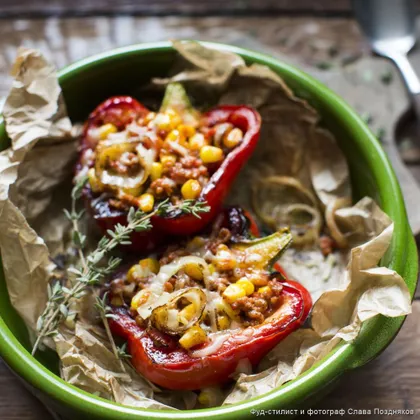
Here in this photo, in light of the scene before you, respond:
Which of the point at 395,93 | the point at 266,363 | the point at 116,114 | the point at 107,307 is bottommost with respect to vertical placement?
the point at 266,363

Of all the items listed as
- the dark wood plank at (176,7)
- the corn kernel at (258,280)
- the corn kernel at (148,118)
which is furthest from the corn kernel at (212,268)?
the dark wood plank at (176,7)

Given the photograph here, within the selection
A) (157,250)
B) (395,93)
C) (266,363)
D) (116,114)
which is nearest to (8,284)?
(157,250)

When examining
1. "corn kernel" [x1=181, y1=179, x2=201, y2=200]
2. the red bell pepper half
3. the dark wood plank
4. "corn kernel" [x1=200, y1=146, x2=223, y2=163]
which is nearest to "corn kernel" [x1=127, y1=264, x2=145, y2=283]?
the red bell pepper half

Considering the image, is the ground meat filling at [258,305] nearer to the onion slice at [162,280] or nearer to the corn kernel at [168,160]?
the onion slice at [162,280]

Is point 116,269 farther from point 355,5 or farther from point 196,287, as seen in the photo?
point 355,5

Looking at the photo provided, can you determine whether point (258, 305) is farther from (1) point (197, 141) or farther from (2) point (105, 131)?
(2) point (105, 131)

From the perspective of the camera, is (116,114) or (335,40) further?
(335,40)

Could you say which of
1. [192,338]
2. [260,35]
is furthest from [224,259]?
[260,35]
